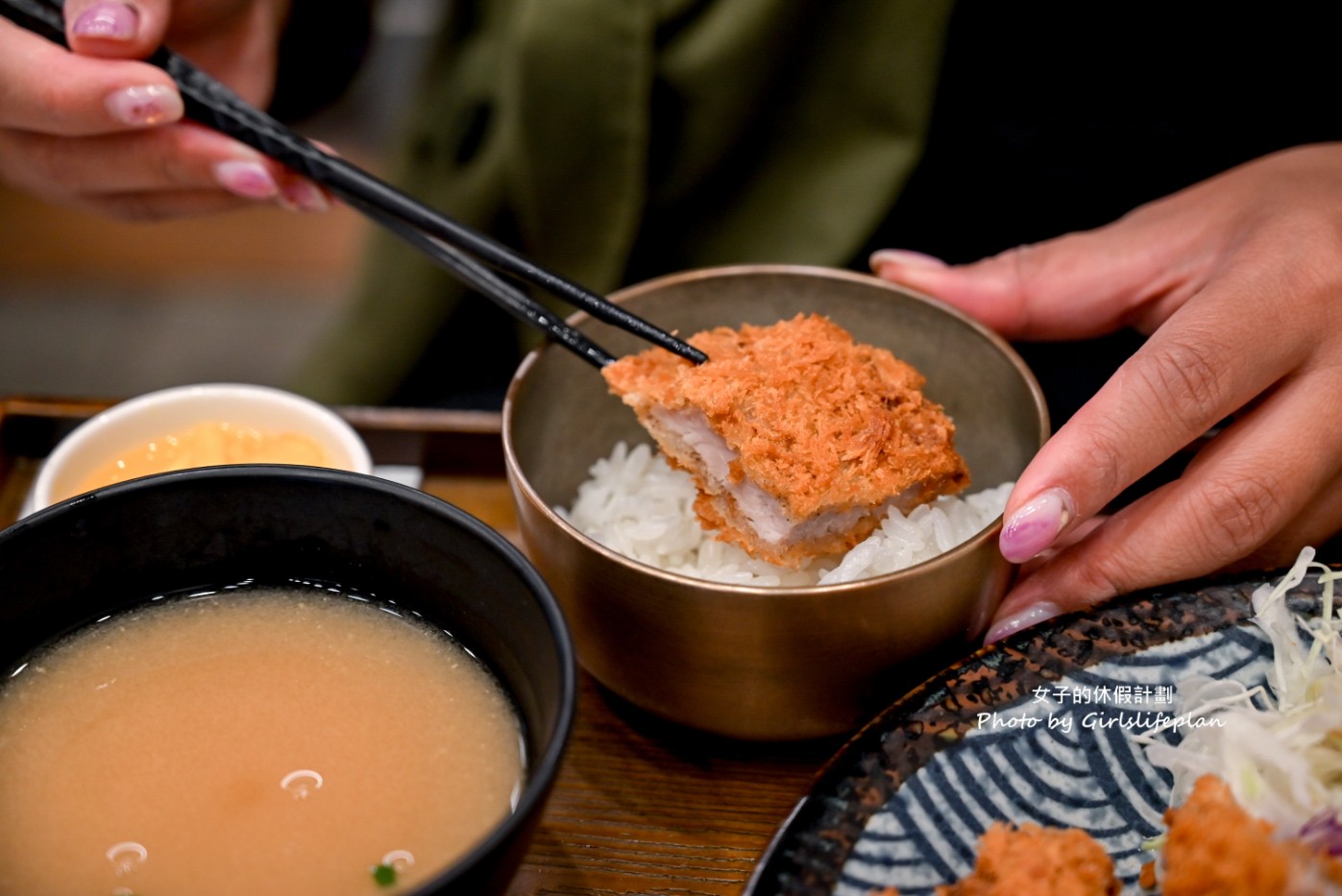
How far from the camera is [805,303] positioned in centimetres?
191

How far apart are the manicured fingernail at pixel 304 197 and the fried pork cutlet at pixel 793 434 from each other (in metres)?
0.75

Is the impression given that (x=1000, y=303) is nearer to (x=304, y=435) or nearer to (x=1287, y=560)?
(x=1287, y=560)

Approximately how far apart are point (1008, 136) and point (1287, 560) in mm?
1087

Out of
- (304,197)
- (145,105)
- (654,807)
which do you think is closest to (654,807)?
(654,807)

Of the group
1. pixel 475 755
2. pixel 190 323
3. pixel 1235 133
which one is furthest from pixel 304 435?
pixel 190 323

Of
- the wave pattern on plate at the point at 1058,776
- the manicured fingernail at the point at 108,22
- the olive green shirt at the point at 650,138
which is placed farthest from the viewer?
the olive green shirt at the point at 650,138

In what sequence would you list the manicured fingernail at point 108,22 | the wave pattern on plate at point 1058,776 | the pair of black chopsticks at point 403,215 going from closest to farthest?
the wave pattern on plate at point 1058,776, the pair of black chopsticks at point 403,215, the manicured fingernail at point 108,22

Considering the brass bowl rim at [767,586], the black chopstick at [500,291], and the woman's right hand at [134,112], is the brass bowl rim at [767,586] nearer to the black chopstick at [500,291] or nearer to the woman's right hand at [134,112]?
the black chopstick at [500,291]

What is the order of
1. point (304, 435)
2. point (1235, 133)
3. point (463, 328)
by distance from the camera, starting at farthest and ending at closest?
point (463, 328) < point (1235, 133) < point (304, 435)

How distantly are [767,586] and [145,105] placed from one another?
4.29ft

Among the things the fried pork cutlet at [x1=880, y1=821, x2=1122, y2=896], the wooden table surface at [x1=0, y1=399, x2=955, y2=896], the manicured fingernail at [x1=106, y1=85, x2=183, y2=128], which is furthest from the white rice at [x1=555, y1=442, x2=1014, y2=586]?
the manicured fingernail at [x1=106, y1=85, x2=183, y2=128]

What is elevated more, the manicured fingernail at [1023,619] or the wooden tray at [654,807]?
the manicured fingernail at [1023,619]

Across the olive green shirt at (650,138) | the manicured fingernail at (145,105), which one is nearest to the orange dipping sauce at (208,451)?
the manicured fingernail at (145,105)

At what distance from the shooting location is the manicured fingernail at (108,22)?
181 centimetres
